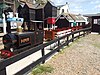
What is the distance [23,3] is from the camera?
3688cm

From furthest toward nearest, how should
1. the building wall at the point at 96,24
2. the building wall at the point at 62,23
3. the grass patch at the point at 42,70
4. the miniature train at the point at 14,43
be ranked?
the building wall at the point at 62,23 → the building wall at the point at 96,24 → the miniature train at the point at 14,43 → the grass patch at the point at 42,70

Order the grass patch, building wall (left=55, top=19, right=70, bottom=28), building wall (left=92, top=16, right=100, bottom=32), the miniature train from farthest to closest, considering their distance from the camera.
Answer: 1. building wall (left=55, top=19, right=70, bottom=28)
2. building wall (left=92, top=16, right=100, bottom=32)
3. the miniature train
4. the grass patch

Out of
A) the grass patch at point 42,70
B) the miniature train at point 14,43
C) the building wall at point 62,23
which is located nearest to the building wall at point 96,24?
the building wall at point 62,23

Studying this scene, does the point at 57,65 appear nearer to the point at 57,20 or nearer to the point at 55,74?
the point at 55,74

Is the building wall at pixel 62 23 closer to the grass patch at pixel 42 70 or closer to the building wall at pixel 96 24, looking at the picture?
the building wall at pixel 96 24

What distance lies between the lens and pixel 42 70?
6703 millimetres

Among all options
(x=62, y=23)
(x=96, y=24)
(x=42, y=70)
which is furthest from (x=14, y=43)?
(x=62, y=23)

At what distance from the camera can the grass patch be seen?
641cm

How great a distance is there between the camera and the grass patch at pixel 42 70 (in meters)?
6.41

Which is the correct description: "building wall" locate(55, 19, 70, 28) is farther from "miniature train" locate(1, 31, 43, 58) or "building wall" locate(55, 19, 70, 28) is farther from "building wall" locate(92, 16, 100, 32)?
"miniature train" locate(1, 31, 43, 58)

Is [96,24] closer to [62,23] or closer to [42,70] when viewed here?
[62,23]

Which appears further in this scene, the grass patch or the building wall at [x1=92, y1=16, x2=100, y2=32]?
the building wall at [x1=92, y1=16, x2=100, y2=32]

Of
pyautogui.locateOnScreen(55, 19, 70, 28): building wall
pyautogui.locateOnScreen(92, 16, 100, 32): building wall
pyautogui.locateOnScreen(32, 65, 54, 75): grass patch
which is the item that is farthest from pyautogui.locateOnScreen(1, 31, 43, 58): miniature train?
pyautogui.locateOnScreen(55, 19, 70, 28): building wall

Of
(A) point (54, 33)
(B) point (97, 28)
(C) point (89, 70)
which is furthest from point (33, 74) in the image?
(B) point (97, 28)
